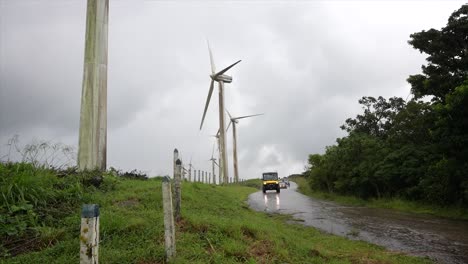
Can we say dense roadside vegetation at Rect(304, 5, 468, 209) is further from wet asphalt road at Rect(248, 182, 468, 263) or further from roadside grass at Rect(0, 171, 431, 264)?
roadside grass at Rect(0, 171, 431, 264)

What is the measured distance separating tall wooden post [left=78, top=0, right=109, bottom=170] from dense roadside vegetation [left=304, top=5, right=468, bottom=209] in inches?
550

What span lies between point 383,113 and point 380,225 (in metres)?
20.6

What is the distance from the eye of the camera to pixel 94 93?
437 inches

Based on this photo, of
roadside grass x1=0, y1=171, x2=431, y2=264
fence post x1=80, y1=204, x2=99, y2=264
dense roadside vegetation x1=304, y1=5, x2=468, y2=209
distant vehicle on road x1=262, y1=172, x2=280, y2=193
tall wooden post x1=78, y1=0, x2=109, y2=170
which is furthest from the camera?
distant vehicle on road x1=262, y1=172, x2=280, y2=193

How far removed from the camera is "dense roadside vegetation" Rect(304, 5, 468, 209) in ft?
51.2

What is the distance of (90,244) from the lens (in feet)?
10.8

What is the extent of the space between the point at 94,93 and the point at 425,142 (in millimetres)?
20116

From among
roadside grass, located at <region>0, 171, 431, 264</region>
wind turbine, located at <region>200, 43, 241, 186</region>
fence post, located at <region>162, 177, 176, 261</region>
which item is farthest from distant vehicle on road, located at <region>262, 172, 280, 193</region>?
fence post, located at <region>162, 177, 176, 261</region>

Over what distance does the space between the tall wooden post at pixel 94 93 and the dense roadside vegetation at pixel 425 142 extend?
14.0 meters

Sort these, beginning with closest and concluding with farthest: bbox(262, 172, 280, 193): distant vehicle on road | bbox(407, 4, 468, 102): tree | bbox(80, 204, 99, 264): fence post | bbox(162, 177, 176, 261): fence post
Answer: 1. bbox(80, 204, 99, 264): fence post
2. bbox(162, 177, 176, 261): fence post
3. bbox(407, 4, 468, 102): tree
4. bbox(262, 172, 280, 193): distant vehicle on road

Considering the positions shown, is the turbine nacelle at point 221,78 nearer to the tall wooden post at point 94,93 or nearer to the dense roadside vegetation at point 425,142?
the dense roadside vegetation at point 425,142

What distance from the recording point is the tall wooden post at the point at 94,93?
430 inches

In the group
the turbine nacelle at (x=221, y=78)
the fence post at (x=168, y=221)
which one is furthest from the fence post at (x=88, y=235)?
the turbine nacelle at (x=221, y=78)

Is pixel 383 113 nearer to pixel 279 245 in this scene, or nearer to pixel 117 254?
pixel 279 245
